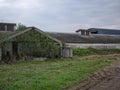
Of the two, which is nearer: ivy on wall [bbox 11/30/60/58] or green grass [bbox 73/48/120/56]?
ivy on wall [bbox 11/30/60/58]

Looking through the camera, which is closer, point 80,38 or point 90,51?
point 90,51

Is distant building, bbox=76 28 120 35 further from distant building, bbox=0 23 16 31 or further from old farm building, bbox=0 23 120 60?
old farm building, bbox=0 23 120 60

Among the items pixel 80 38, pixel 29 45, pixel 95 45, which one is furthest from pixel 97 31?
pixel 29 45

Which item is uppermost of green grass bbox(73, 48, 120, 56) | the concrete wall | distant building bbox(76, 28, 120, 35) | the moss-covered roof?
distant building bbox(76, 28, 120, 35)

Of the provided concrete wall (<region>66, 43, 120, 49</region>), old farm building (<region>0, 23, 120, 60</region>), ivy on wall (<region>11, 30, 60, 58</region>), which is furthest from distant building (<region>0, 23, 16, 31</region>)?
ivy on wall (<region>11, 30, 60, 58</region>)

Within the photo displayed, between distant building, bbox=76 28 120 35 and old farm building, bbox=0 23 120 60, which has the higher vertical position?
distant building, bbox=76 28 120 35

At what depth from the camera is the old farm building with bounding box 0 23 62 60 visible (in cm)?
3156

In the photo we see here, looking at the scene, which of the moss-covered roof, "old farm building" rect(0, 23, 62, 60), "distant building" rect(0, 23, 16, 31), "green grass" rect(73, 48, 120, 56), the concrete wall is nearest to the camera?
"old farm building" rect(0, 23, 62, 60)

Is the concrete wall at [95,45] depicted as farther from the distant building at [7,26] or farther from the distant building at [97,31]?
the distant building at [7,26]

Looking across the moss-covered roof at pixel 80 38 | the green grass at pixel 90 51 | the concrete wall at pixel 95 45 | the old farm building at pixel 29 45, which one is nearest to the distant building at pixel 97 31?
the moss-covered roof at pixel 80 38

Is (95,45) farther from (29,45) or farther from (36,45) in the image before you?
(29,45)

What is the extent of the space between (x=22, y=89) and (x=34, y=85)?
1.03 m

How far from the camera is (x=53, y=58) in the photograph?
33500 mm

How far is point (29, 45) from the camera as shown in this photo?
32.9m
